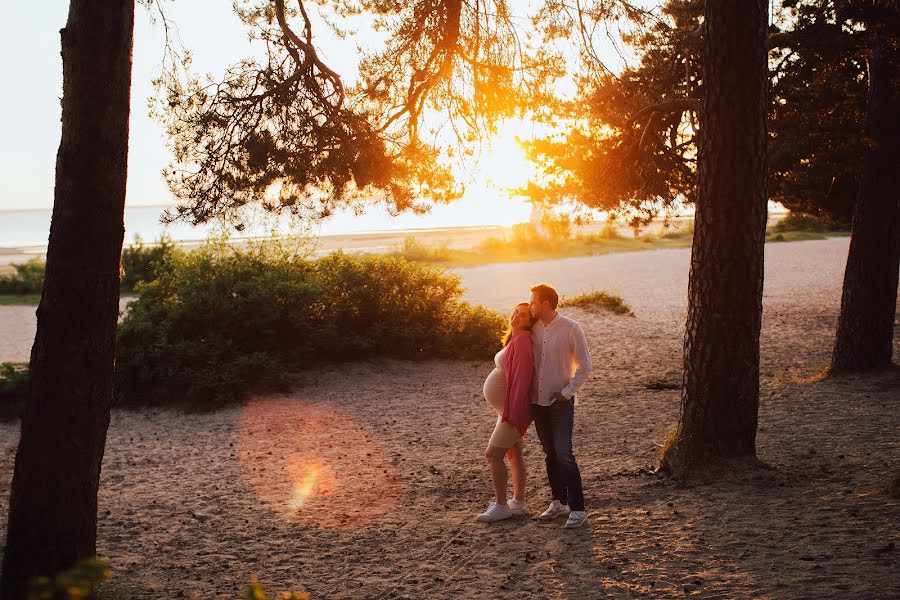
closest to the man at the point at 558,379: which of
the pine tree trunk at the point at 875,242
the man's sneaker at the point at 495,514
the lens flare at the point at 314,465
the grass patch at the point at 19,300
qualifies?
Result: the man's sneaker at the point at 495,514

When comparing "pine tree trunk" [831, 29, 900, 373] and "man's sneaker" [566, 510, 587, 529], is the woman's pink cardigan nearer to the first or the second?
"man's sneaker" [566, 510, 587, 529]

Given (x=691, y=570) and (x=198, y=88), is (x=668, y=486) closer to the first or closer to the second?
(x=691, y=570)

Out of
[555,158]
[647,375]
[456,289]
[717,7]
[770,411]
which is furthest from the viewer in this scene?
[456,289]

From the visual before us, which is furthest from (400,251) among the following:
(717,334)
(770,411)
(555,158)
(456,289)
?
(717,334)

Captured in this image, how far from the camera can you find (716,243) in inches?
289

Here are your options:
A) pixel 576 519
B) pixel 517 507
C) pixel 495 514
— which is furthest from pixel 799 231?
pixel 576 519

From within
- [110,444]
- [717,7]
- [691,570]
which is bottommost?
[110,444]

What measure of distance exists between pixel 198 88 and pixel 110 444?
14.4ft

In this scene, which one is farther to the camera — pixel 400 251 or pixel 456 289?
pixel 400 251

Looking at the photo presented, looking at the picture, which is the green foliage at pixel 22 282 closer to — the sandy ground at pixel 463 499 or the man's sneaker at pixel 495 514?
the sandy ground at pixel 463 499

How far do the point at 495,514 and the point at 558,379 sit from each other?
4.11 ft

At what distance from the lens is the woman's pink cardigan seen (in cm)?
653

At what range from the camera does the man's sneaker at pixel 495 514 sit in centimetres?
688

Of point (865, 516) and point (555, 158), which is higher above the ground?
point (555, 158)
